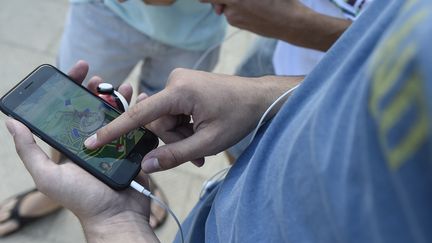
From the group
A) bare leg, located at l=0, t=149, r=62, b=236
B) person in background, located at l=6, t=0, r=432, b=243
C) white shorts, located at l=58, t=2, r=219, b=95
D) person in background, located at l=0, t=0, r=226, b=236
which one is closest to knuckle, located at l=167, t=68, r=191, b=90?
person in background, located at l=6, t=0, r=432, b=243

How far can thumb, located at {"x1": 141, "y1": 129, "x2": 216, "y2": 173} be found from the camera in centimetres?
68

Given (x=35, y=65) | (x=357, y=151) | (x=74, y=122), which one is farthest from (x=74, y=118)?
(x=35, y=65)

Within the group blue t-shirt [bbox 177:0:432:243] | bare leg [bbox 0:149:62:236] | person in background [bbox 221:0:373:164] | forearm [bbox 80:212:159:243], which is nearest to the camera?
blue t-shirt [bbox 177:0:432:243]

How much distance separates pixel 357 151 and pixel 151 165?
43 cm

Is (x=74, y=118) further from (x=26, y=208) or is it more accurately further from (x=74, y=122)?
(x=26, y=208)

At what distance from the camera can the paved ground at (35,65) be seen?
1.50m

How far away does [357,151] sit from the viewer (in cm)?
31

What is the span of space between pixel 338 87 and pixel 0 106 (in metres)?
0.59

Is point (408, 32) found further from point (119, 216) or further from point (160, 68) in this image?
point (160, 68)

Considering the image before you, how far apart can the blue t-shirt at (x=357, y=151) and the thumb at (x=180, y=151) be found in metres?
0.16

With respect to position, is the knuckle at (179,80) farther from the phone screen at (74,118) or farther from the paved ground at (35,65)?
the paved ground at (35,65)

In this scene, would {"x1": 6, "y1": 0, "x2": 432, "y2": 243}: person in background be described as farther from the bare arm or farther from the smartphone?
the bare arm

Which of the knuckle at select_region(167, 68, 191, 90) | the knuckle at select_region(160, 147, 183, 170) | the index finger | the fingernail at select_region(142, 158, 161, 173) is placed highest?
the knuckle at select_region(167, 68, 191, 90)

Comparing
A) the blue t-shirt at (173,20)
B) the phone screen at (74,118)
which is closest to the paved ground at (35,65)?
the blue t-shirt at (173,20)
